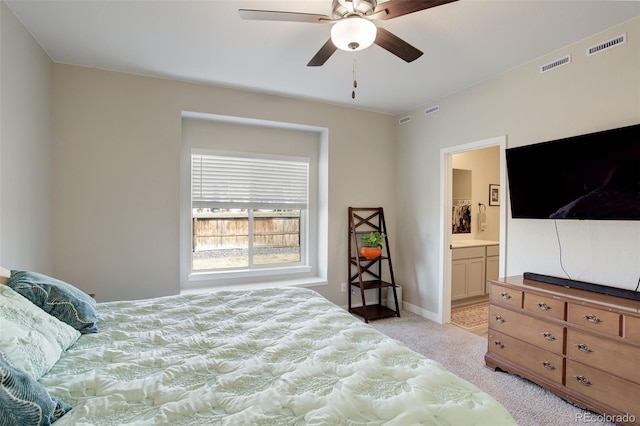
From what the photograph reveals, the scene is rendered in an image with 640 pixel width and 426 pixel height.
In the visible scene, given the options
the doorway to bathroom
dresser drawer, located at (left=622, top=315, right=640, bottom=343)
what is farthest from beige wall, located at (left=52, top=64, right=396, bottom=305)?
dresser drawer, located at (left=622, top=315, right=640, bottom=343)

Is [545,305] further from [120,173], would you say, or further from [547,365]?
[120,173]

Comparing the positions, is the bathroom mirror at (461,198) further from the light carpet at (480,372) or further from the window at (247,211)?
the window at (247,211)

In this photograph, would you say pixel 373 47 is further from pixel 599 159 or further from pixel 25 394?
pixel 25 394

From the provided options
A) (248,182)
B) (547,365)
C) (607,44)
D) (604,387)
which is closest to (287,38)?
(248,182)

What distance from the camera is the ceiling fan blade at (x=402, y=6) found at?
62.8 inches

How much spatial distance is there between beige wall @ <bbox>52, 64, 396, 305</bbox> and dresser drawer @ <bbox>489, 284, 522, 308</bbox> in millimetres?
3078

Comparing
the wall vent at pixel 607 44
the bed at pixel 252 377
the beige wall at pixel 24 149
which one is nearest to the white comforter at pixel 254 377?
the bed at pixel 252 377

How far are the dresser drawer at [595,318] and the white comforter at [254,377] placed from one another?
1439mm

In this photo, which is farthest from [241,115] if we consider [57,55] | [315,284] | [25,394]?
[25,394]

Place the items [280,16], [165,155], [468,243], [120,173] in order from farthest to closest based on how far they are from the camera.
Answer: [468,243]
[165,155]
[120,173]
[280,16]

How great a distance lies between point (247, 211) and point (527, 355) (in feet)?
10.7

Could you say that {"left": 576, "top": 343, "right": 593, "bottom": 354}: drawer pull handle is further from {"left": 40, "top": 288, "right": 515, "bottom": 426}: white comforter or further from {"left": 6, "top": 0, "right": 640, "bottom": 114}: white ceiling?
{"left": 6, "top": 0, "right": 640, "bottom": 114}: white ceiling

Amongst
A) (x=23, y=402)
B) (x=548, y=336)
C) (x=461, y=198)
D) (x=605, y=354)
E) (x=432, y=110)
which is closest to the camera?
(x=23, y=402)

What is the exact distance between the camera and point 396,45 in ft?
6.55
